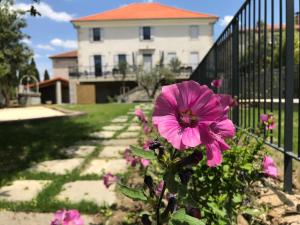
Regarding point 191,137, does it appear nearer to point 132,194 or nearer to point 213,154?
point 213,154

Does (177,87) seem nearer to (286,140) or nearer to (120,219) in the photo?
(286,140)

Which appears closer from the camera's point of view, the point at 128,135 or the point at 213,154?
the point at 213,154

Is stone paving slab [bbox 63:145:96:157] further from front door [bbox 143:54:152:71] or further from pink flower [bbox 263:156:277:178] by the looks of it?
front door [bbox 143:54:152:71]

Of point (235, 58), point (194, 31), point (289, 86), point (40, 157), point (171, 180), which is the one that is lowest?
point (40, 157)

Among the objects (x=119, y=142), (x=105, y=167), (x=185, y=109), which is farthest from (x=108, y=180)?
(x=119, y=142)

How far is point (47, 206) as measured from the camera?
10.2 feet

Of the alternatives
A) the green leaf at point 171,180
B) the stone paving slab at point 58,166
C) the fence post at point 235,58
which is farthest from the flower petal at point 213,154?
the stone paving slab at point 58,166

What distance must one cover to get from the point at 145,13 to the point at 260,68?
133 ft

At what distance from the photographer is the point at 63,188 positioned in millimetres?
3691

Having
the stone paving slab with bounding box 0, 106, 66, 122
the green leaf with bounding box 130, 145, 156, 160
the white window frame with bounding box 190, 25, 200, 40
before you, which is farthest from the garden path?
the white window frame with bounding box 190, 25, 200, 40

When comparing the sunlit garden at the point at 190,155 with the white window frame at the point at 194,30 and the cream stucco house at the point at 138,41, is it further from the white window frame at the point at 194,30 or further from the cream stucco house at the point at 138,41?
the white window frame at the point at 194,30

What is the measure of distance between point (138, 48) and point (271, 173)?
3814 centimetres

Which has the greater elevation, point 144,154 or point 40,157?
point 144,154

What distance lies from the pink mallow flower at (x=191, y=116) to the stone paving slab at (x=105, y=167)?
3.33 metres
